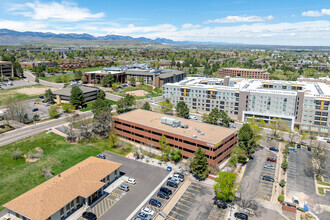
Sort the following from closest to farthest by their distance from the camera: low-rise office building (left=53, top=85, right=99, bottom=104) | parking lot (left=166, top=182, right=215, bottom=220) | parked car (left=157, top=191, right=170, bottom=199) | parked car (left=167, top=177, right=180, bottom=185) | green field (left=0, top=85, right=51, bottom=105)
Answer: parking lot (left=166, top=182, right=215, bottom=220) < parked car (left=157, top=191, right=170, bottom=199) < parked car (left=167, top=177, right=180, bottom=185) < low-rise office building (left=53, top=85, right=99, bottom=104) < green field (left=0, top=85, right=51, bottom=105)

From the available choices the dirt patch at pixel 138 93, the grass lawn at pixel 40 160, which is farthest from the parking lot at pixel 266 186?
the dirt patch at pixel 138 93

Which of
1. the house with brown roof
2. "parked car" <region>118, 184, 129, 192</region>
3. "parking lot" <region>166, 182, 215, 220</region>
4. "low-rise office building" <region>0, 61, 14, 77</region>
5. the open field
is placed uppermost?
"low-rise office building" <region>0, 61, 14, 77</region>

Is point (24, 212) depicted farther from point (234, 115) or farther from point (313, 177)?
point (234, 115)

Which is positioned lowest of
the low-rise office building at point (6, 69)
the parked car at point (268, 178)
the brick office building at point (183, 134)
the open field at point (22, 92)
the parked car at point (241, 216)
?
the parked car at point (241, 216)

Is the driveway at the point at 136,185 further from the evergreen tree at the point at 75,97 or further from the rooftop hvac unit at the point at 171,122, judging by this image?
the evergreen tree at the point at 75,97

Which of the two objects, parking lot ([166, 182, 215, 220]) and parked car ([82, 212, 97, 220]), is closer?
parked car ([82, 212, 97, 220])

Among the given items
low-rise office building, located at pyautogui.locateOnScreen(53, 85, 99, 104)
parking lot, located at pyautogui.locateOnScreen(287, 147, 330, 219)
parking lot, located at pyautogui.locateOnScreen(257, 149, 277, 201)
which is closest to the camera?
parking lot, located at pyautogui.locateOnScreen(287, 147, 330, 219)

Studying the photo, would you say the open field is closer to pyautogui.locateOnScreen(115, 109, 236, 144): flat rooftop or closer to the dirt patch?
the dirt patch

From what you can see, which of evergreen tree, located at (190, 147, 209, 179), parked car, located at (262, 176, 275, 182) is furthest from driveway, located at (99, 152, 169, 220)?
parked car, located at (262, 176, 275, 182)
